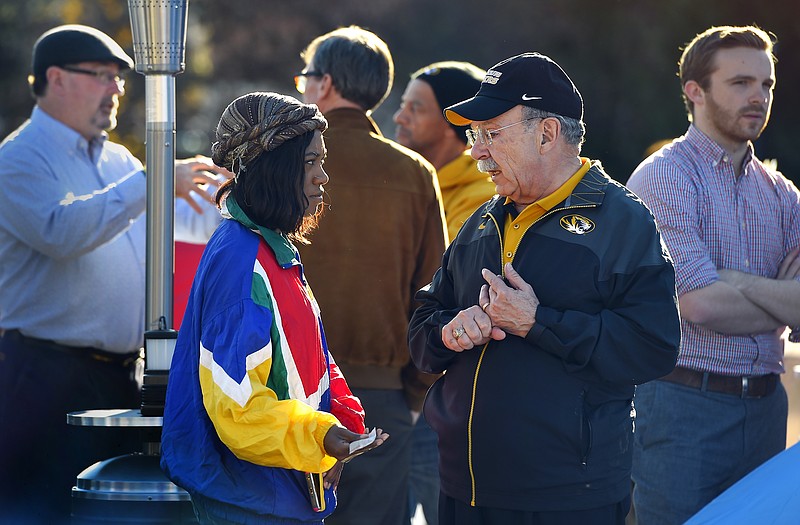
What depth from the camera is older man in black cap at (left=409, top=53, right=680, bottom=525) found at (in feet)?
10.2

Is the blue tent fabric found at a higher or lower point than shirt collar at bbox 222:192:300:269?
lower

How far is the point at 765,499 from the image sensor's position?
10.6 feet


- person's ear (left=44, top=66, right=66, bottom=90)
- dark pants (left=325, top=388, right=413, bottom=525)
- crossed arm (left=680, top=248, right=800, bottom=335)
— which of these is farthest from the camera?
person's ear (left=44, top=66, right=66, bottom=90)

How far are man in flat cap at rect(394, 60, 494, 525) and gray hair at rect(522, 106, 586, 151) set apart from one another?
1904mm

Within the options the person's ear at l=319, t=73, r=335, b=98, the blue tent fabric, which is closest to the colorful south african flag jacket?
the blue tent fabric

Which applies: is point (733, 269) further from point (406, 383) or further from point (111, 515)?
point (111, 515)

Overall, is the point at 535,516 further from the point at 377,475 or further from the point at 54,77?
the point at 54,77

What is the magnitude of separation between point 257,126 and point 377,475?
1879 millimetres

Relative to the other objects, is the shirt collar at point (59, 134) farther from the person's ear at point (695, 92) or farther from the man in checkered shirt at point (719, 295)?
the person's ear at point (695, 92)

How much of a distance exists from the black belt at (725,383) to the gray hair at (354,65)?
1646 millimetres

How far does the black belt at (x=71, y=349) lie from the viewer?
4.71 m

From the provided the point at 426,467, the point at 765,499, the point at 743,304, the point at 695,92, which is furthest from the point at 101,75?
the point at 765,499

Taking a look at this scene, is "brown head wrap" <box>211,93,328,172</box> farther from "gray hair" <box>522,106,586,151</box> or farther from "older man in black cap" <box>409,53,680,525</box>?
"gray hair" <box>522,106,586,151</box>

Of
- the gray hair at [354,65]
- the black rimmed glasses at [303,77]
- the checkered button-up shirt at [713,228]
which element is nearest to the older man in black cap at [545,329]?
the checkered button-up shirt at [713,228]
